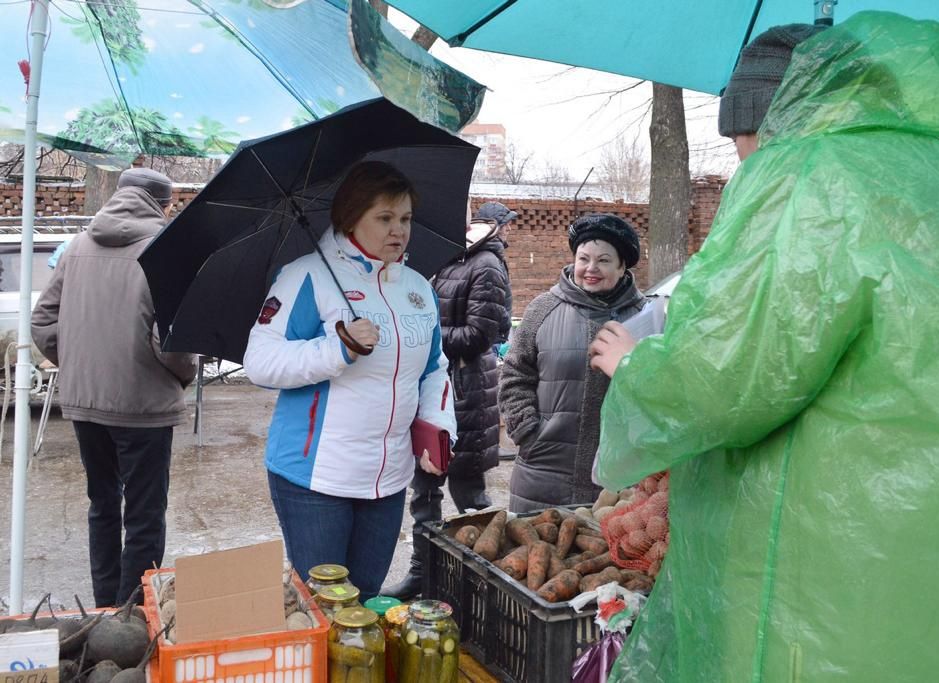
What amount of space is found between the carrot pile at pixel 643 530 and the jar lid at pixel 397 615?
2.13 feet

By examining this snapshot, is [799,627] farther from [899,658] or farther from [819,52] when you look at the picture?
[819,52]

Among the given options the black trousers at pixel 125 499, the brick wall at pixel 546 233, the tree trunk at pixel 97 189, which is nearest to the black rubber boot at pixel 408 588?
the black trousers at pixel 125 499

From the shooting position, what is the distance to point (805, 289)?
153 centimetres

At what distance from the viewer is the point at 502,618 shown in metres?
2.55

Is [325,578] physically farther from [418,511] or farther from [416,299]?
[418,511]

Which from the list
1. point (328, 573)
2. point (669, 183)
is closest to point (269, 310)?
point (328, 573)

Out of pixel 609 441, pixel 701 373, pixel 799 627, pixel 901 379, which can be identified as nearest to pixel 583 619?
pixel 609 441

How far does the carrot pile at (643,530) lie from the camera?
2.56 metres

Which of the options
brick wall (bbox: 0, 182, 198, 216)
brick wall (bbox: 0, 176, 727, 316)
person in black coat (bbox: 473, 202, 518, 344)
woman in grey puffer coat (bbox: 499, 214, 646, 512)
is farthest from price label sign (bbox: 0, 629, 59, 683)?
brick wall (bbox: 0, 176, 727, 316)

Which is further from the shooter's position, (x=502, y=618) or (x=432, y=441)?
(x=432, y=441)

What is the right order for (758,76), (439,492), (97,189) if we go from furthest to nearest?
(97,189) → (439,492) → (758,76)

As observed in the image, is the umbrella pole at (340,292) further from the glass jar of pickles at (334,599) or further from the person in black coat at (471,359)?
the person in black coat at (471,359)

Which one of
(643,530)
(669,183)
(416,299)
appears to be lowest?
(643,530)

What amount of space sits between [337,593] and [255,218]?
1284 mm
